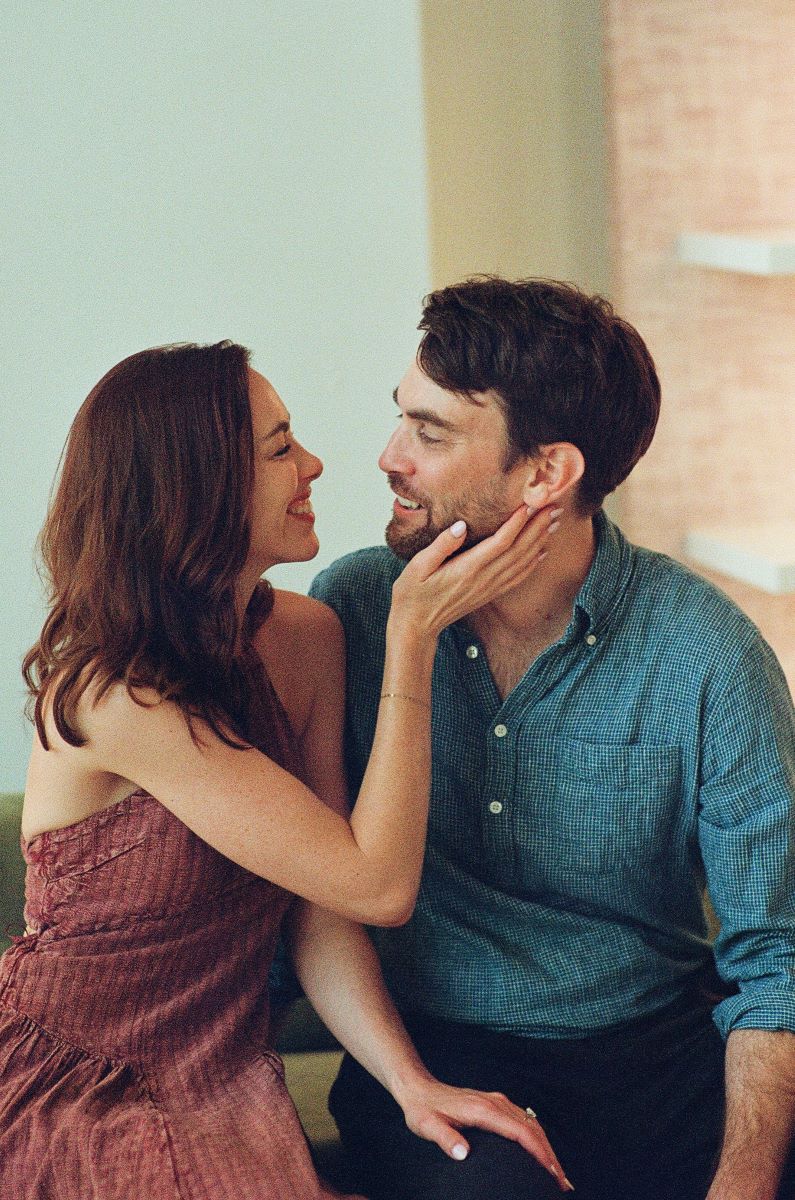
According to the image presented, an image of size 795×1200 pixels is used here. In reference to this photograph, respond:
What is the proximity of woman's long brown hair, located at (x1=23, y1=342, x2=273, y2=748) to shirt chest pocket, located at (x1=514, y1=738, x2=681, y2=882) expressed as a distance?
14.7 inches

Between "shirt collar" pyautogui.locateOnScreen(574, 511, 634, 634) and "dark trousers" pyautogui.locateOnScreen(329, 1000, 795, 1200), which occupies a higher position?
"shirt collar" pyautogui.locateOnScreen(574, 511, 634, 634)

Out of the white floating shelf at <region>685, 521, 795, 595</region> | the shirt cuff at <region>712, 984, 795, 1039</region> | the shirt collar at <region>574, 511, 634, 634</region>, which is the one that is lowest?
the shirt cuff at <region>712, 984, 795, 1039</region>

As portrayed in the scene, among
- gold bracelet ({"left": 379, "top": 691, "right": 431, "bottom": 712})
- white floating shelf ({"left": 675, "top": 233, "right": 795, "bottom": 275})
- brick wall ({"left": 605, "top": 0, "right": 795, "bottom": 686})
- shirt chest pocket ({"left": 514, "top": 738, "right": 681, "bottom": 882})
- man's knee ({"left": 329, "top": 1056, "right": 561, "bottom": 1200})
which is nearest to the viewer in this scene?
man's knee ({"left": 329, "top": 1056, "right": 561, "bottom": 1200})

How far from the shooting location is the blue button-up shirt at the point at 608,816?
62.9 inches

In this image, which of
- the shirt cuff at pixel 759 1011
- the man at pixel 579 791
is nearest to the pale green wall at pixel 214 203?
the man at pixel 579 791

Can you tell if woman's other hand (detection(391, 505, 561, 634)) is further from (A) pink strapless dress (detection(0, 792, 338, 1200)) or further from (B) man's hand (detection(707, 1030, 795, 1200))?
(B) man's hand (detection(707, 1030, 795, 1200))

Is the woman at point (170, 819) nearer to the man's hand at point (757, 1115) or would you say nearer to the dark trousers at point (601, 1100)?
the dark trousers at point (601, 1100)

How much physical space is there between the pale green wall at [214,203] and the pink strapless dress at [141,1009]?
0.84 metres

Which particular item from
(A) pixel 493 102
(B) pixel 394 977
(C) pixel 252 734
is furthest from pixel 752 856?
(A) pixel 493 102

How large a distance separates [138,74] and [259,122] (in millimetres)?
179

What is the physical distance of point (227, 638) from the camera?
153 centimetres

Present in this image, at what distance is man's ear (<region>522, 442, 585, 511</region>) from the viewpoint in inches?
65.8

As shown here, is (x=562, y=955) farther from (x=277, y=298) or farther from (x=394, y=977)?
(x=277, y=298)

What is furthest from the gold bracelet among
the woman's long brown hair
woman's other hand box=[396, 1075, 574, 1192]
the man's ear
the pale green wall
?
the pale green wall
